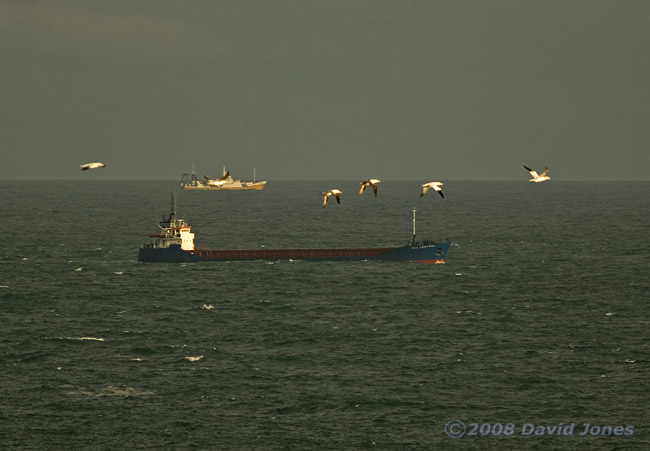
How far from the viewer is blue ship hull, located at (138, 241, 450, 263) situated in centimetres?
14262

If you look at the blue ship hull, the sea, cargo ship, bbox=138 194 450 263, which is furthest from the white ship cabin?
the sea

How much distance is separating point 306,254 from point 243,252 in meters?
11.1

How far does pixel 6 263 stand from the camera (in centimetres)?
14350

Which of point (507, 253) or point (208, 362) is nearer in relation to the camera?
point (208, 362)

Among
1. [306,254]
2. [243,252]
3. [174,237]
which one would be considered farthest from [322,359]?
[306,254]

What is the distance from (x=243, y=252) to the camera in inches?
5837

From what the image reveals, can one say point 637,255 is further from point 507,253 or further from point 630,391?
point 630,391

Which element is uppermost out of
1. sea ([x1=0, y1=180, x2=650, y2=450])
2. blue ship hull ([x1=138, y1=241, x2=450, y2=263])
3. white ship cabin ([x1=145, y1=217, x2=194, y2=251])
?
white ship cabin ([x1=145, y1=217, x2=194, y2=251])

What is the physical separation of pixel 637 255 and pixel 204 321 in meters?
99.0

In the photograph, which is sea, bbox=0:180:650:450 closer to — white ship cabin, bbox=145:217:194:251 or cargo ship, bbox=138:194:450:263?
cargo ship, bbox=138:194:450:263

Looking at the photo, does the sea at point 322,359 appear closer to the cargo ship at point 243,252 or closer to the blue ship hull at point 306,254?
the blue ship hull at point 306,254

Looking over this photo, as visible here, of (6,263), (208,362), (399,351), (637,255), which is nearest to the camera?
(208,362)

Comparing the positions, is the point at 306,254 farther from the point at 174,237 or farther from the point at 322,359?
the point at 322,359

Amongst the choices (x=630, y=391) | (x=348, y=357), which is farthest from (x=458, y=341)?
(x=630, y=391)
